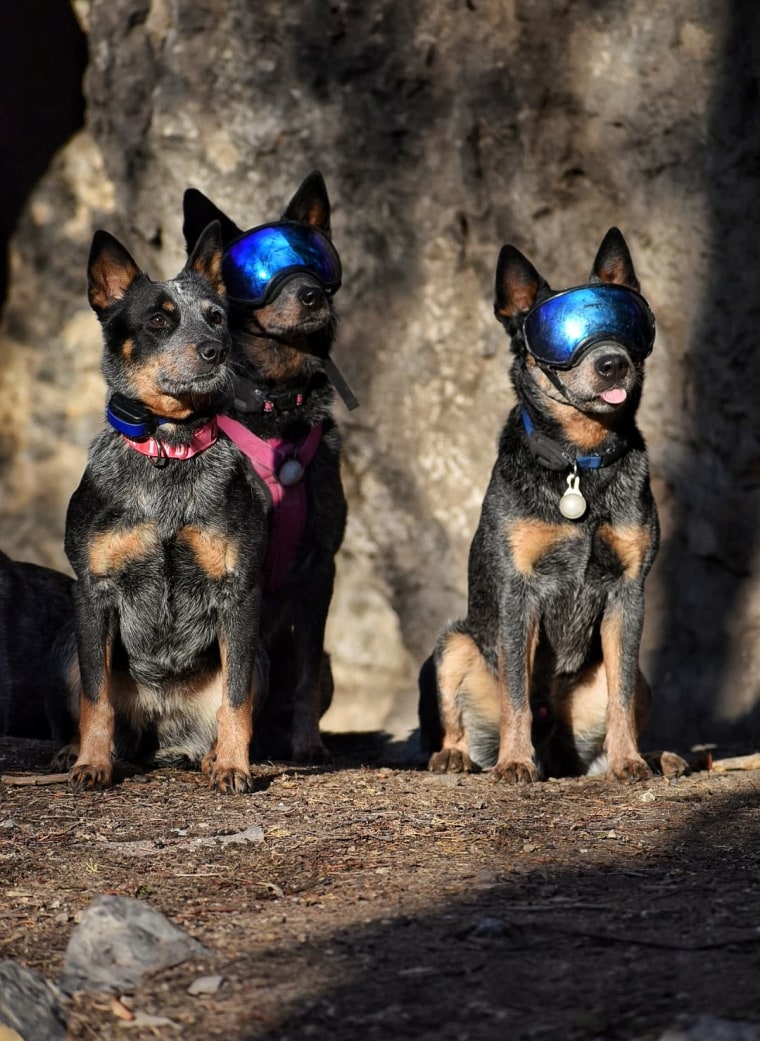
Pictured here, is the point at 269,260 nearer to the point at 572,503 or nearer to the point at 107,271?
the point at 107,271

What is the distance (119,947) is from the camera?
280 centimetres

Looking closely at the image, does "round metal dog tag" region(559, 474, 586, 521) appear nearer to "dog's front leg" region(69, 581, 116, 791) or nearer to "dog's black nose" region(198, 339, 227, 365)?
"dog's black nose" region(198, 339, 227, 365)

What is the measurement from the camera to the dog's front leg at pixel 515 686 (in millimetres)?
5176

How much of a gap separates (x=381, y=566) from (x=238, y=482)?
12.9 feet

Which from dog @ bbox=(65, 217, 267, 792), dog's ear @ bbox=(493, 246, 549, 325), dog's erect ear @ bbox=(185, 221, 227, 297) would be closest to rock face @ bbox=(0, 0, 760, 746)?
dog's ear @ bbox=(493, 246, 549, 325)

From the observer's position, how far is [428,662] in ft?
19.7

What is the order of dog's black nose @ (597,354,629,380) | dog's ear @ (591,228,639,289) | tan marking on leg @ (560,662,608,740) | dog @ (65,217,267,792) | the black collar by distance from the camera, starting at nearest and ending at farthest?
dog @ (65,217,267,792) < dog's black nose @ (597,354,629,380) < dog's ear @ (591,228,639,289) < tan marking on leg @ (560,662,608,740) < the black collar

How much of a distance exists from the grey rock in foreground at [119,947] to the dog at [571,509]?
234 cm

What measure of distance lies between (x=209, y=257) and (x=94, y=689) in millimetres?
1741

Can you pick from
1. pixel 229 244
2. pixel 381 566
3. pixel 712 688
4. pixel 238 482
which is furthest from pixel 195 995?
pixel 381 566

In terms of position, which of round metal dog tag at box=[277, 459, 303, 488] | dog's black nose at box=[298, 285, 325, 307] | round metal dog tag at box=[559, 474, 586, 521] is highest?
dog's black nose at box=[298, 285, 325, 307]

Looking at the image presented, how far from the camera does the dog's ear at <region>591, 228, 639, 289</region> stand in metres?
5.37

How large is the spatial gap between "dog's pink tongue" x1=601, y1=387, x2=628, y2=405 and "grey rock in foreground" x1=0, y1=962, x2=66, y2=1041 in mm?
3188

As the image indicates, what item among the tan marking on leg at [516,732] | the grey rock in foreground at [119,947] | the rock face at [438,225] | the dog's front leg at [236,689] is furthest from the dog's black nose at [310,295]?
the grey rock in foreground at [119,947]
